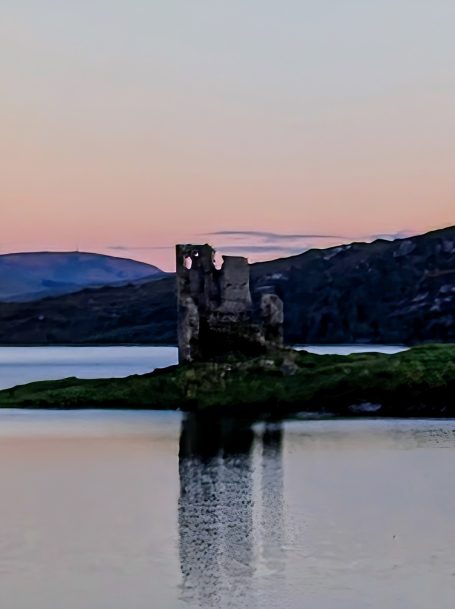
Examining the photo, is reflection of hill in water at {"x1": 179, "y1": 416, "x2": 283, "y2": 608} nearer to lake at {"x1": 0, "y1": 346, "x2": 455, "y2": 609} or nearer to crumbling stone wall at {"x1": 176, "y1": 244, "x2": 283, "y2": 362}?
lake at {"x1": 0, "y1": 346, "x2": 455, "y2": 609}

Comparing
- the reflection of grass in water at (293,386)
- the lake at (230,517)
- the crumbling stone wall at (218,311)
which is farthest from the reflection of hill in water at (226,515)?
the crumbling stone wall at (218,311)

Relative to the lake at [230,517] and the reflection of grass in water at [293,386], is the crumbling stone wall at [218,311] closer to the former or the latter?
the reflection of grass in water at [293,386]

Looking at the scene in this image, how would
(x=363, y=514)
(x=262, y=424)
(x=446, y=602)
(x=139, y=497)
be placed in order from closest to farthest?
(x=446, y=602) < (x=363, y=514) < (x=139, y=497) < (x=262, y=424)

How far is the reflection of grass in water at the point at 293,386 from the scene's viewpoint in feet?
198

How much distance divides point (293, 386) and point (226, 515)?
26043mm

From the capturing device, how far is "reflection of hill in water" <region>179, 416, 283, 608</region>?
92.4 ft

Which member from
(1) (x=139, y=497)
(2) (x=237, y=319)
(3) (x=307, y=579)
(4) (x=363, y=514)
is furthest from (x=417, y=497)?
(2) (x=237, y=319)

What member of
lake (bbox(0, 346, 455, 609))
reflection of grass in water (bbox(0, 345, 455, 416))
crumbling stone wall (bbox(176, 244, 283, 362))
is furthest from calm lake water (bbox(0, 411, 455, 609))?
crumbling stone wall (bbox(176, 244, 283, 362))

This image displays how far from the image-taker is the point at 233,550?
31.2 m

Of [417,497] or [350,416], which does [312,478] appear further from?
Answer: [350,416]

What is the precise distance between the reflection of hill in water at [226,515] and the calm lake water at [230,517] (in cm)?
6

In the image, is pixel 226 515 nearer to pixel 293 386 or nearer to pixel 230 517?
pixel 230 517

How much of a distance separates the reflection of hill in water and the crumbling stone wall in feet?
38.8

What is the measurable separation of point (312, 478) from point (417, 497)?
5.08 metres
